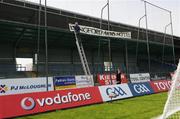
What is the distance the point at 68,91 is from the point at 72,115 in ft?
7.62

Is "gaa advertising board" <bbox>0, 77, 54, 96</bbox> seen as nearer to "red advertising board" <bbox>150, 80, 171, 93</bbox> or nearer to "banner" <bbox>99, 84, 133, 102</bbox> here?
"banner" <bbox>99, 84, 133, 102</bbox>

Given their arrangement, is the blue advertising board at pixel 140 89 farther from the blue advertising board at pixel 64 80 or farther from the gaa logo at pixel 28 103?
the gaa logo at pixel 28 103

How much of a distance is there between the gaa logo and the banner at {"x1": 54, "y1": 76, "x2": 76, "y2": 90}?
1085cm

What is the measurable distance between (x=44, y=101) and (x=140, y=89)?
26.6 feet

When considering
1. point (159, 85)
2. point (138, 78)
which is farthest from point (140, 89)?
point (138, 78)

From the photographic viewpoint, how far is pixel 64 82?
907 inches

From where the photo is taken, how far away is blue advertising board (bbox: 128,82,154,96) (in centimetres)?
1667

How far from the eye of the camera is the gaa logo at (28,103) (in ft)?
33.6

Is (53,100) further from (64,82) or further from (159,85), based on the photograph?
(64,82)

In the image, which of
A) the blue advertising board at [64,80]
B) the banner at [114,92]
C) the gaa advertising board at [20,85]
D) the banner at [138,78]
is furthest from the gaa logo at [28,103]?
the banner at [138,78]

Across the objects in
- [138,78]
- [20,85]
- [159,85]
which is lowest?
[159,85]

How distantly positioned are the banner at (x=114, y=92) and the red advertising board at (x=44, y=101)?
1.30 ft

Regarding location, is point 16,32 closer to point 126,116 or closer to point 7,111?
point 7,111

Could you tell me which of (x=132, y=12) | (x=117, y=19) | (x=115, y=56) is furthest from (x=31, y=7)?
(x=115, y=56)
